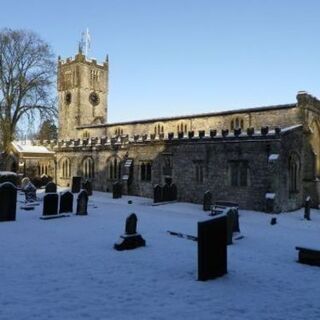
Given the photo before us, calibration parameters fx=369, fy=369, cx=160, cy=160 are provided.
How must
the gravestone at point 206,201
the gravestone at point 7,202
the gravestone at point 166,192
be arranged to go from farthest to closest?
1. the gravestone at point 166,192
2. the gravestone at point 206,201
3. the gravestone at point 7,202

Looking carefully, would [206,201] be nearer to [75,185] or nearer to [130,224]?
[75,185]

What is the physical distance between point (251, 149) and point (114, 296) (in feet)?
57.7

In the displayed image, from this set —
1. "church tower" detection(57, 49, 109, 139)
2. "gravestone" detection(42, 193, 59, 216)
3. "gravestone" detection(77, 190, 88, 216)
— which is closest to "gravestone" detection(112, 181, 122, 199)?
"gravestone" detection(77, 190, 88, 216)

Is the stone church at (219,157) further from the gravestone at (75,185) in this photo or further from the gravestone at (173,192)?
the gravestone at (75,185)

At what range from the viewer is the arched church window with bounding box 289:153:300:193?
75.0ft

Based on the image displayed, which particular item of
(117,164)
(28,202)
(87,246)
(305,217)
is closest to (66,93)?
(117,164)

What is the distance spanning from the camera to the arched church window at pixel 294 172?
22875mm

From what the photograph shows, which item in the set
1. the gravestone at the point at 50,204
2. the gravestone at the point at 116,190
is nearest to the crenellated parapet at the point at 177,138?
the gravestone at the point at 116,190

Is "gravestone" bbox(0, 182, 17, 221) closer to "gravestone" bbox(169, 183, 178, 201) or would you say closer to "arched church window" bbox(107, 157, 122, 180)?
"gravestone" bbox(169, 183, 178, 201)

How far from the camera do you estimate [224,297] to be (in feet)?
20.2

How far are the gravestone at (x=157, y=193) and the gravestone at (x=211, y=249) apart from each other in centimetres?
1545

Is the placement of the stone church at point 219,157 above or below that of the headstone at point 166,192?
above

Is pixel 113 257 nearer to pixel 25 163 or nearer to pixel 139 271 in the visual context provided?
pixel 139 271

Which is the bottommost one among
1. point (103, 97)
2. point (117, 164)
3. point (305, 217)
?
point (305, 217)
